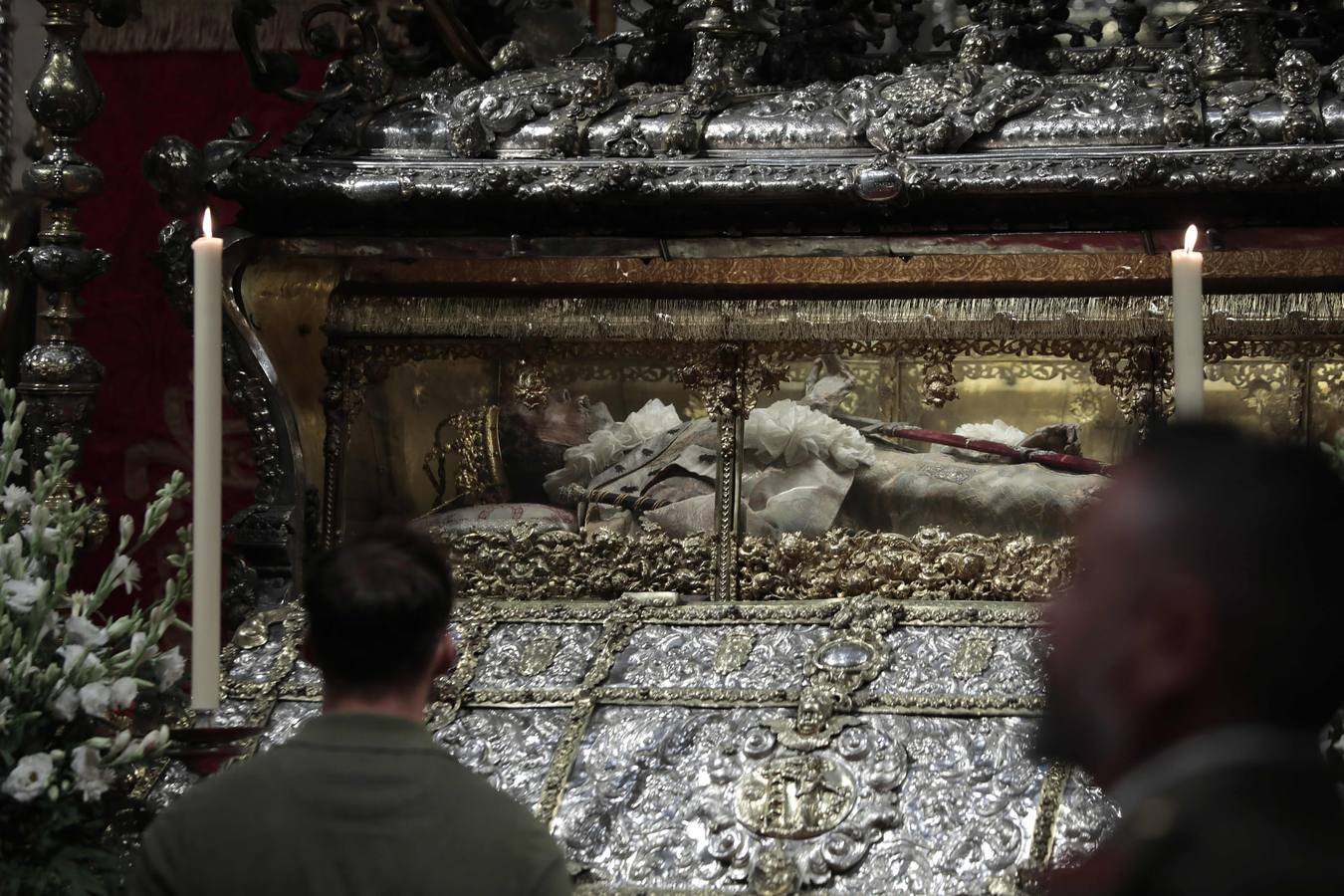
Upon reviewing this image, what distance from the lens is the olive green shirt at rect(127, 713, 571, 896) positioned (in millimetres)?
1525

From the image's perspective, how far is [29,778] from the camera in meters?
2.56

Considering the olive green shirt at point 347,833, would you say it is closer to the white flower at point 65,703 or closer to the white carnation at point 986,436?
the white flower at point 65,703

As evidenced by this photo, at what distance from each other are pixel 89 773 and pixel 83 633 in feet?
0.69

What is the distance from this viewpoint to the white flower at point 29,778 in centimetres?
255

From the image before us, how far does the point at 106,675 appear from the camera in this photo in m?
2.72

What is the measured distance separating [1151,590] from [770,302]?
2.61m

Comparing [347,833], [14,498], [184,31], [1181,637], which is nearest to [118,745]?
[14,498]

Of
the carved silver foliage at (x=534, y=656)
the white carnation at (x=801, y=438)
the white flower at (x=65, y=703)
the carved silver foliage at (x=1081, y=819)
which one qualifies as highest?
the white carnation at (x=801, y=438)

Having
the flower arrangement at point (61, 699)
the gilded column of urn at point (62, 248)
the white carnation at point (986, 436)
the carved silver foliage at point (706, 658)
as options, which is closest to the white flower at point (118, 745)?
the flower arrangement at point (61, 699)

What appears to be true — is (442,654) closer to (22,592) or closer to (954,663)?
(22,592)

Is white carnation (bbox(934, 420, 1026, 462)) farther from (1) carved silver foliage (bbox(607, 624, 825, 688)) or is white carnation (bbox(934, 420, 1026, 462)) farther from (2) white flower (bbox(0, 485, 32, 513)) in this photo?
(2) white flower (bbox(0, 485, 32, 513))

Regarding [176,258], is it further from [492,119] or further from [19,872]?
[19,872]

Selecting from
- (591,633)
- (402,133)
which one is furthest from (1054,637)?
(402,133)

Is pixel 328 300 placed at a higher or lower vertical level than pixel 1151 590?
higher
